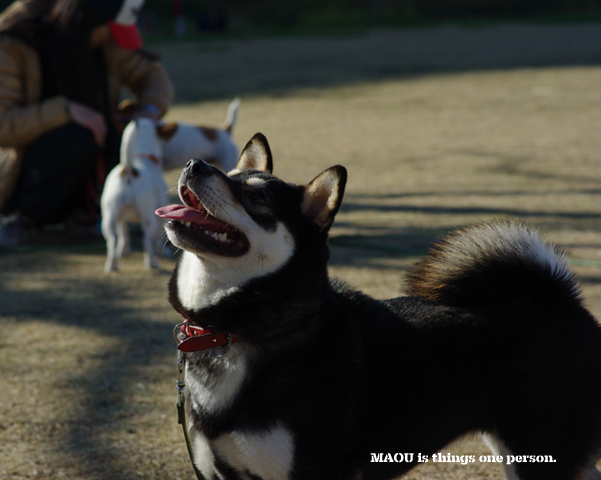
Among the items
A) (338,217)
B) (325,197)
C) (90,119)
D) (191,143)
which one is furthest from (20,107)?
(325,197)

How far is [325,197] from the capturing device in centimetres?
167

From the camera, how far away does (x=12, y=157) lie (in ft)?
13.7

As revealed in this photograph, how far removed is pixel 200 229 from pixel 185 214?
0.08 metres

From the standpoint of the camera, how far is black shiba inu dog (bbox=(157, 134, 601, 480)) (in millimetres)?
1521

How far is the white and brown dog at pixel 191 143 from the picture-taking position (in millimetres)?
4777

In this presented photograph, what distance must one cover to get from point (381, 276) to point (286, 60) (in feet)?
44.0

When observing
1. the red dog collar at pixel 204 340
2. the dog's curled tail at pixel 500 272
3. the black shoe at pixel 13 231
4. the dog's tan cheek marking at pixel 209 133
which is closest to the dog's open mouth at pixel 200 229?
the red dog collar at pixel 204 340

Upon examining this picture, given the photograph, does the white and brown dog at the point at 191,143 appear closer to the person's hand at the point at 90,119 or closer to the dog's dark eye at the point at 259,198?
the person's hand at the point at 90,119

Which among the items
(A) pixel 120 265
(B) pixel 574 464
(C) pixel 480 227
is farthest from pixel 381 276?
(B) pixel 574 464

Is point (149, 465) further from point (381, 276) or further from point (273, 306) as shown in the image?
point (381, 276)

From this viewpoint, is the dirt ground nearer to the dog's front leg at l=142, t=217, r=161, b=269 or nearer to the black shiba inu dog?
the dog's front leg at l=142, t=217, r=161, b=269

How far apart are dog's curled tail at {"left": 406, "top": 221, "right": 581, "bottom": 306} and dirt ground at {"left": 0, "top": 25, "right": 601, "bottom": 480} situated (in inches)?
24.4

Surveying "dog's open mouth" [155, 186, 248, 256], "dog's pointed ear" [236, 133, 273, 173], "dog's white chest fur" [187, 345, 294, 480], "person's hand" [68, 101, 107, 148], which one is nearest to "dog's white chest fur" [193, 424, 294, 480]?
"dog's white chest fur" [187, 345, 294, 480]

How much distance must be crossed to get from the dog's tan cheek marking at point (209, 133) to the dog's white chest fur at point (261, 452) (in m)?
3.79
